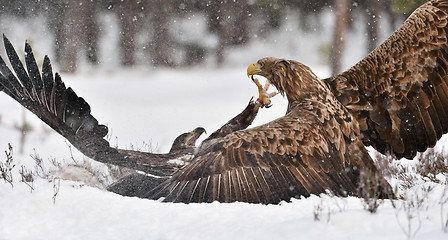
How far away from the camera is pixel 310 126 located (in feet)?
14.7

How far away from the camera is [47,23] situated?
2430cm

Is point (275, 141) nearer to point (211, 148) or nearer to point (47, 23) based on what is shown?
point (211, 148)

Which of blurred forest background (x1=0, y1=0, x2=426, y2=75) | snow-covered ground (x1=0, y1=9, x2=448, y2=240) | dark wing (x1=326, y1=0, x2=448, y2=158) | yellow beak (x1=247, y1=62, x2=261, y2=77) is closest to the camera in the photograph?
snow-covered ground (x1=0, y1=9, x2=448, y2=240)

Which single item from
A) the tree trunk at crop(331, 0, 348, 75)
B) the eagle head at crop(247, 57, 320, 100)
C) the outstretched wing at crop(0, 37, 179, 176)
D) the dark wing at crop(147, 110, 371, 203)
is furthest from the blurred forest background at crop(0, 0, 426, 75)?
the dark wing at crop(147, 110, 371, 203)

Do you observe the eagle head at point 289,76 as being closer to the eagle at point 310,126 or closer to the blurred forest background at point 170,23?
the eagle at point 310,126

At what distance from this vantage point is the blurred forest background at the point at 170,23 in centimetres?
2267

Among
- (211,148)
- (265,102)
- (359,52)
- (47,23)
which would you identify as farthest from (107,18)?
(211,148)

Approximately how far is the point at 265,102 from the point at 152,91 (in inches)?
633

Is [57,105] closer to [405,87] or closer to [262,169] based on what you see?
[262,169]

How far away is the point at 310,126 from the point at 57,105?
90.2 inches

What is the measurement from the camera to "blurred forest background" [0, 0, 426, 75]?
22.7 m

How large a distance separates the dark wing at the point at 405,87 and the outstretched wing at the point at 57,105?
7.11ft

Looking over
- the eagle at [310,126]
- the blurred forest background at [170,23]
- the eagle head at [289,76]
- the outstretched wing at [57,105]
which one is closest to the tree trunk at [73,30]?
the blurred forest background at [170,23]

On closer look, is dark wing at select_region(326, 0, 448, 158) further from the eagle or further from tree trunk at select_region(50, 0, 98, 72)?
tree trunk at select_region(50, 0, 98, 72)
